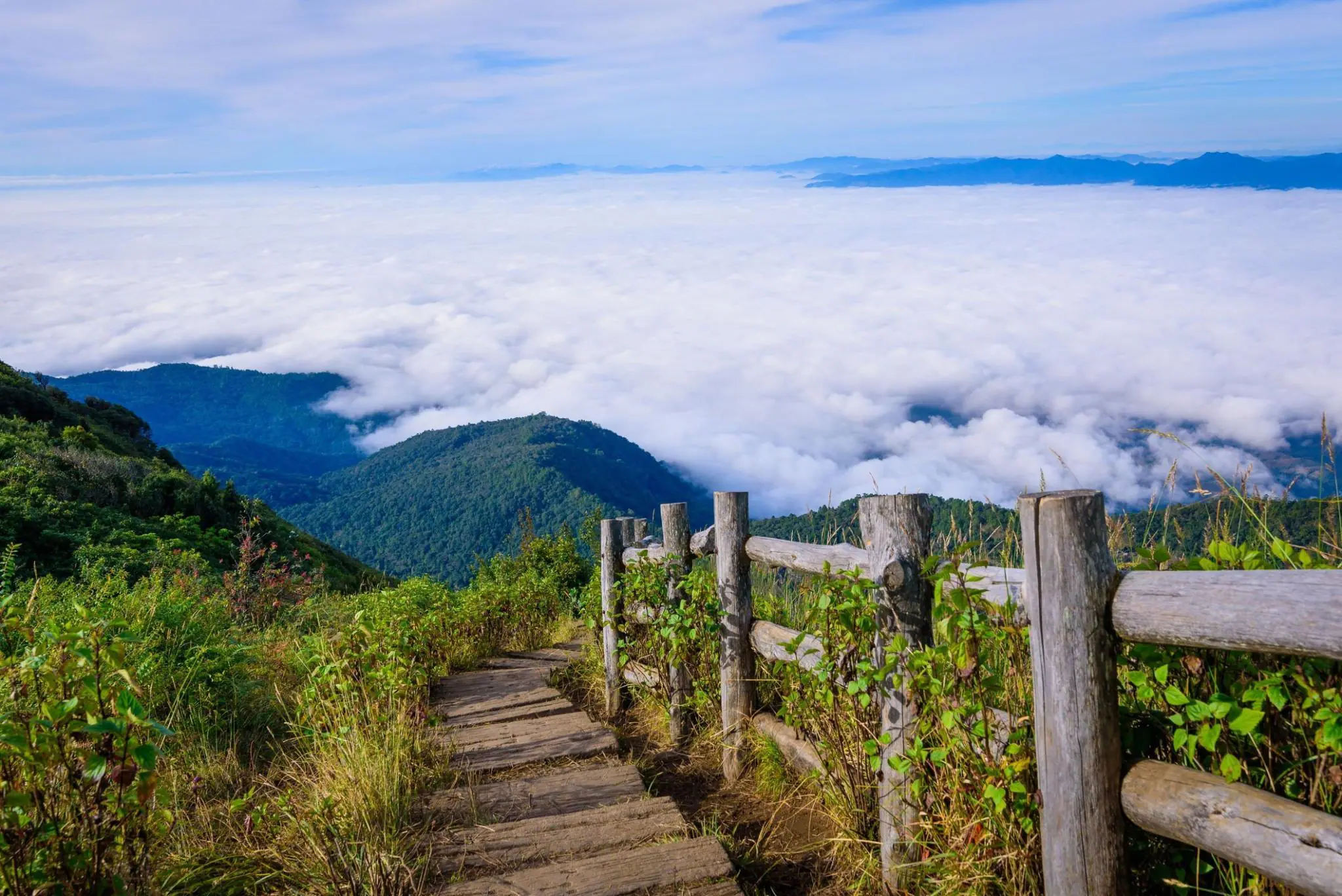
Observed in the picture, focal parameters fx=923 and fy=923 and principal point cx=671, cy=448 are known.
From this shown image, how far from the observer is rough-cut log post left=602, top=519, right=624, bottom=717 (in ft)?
23.0

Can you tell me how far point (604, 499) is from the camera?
91.9 metres

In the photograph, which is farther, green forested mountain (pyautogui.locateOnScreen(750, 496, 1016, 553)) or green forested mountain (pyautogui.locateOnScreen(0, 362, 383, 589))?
green forested mountain (pyautogui.locateOnScreen(0, 362, 383, 589))

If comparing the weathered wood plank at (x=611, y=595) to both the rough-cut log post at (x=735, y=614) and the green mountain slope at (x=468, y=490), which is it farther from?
the green mountain slope at (x=468, y=490)

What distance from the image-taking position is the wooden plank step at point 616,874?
11.5ft

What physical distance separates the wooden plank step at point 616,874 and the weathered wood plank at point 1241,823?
164cm

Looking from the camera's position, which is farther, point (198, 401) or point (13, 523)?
point (198, 401)

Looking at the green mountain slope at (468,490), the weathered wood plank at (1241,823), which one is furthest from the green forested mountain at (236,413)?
the weathered wood plank at (1241,823)

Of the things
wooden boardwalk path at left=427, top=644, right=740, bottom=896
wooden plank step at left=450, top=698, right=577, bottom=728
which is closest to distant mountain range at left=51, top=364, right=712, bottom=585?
wooden plank step at left=450, top=698, right=577, bottom=728

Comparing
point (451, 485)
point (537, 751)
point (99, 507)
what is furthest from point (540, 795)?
point (451, 485)

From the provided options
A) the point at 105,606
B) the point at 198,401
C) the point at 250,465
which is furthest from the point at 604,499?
the point at 198,401

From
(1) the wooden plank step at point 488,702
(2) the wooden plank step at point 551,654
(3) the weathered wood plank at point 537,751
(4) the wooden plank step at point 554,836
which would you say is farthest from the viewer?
(2) the wooden plank step at point 551,654

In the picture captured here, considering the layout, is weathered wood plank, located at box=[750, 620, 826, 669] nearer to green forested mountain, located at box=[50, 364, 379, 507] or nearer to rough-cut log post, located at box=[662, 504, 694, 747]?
rough-cut log post, located at box=[662, 504, 694, 747]

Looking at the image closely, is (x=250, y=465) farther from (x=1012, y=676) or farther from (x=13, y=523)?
(x=1012, y=676)

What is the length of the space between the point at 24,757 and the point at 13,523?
12.5 metres
